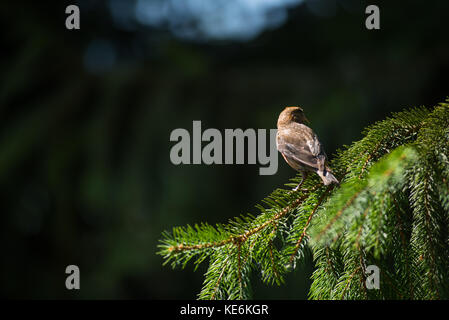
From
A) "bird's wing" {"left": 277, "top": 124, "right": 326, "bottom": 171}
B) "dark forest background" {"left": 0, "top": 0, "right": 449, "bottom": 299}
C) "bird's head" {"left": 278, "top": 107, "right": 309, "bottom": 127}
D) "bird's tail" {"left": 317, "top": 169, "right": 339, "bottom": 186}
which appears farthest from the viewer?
"dark forest background" {"left": 0, "top": 0, "right": 449, "bottom": 299}

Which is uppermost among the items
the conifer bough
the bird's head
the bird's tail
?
the bird's head

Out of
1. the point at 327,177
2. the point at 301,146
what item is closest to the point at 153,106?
the point at 301,146

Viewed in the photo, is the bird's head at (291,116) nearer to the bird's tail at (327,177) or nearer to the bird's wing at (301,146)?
the bird's wing at (301,146)

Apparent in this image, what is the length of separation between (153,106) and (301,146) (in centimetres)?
194

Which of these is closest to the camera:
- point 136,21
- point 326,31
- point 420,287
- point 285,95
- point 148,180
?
point 420,287

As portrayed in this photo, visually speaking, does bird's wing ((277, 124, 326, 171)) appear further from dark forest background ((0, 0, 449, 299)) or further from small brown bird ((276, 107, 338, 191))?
dark forest background ((0, 0, 449, 299))

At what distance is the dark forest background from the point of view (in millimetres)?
3250

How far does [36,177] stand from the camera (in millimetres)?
3523

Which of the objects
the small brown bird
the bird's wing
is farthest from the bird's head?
the bird's wing

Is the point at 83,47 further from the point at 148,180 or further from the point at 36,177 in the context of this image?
the point at 148,180

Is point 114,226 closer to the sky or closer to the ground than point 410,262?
closer to the sky

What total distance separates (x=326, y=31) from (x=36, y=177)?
9.31 ft

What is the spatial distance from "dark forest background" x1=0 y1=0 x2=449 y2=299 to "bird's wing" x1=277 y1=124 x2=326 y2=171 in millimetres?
1151

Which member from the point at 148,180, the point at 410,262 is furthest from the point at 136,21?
the point at 410,262
